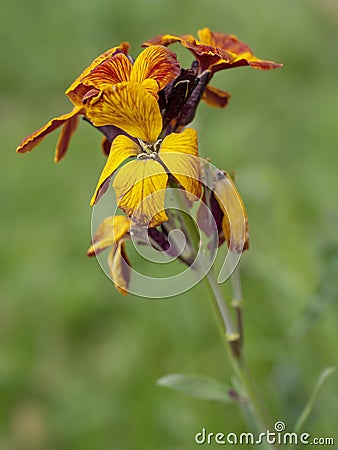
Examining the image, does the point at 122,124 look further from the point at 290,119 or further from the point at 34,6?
the point at 34,6

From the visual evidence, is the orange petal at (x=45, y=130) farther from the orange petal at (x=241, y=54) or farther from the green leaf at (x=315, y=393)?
the green leaf at (x=315, y=393)

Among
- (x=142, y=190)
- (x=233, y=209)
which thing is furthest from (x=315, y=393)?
(x=142, y=190)

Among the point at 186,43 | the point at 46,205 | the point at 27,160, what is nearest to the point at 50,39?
the point at 27,160

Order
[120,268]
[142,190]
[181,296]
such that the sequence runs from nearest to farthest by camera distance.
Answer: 1. [142,190]
2. [120,268]
3. [181,296]

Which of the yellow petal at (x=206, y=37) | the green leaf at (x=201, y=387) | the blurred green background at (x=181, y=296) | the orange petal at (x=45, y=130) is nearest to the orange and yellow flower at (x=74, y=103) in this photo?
the orange petal at (x=45, y=130)

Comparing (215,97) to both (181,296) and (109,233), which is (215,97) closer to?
(109,233)

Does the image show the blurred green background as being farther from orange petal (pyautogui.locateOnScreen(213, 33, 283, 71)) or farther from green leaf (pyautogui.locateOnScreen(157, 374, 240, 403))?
orange petal (pyautogui.locateOnScreen(213, 33, 283, 71))

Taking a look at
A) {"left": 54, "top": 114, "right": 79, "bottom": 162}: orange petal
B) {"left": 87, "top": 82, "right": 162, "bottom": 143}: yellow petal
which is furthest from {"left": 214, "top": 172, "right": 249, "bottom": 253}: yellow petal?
{"left": 54, "top": 114, "right": 79, "bottom": 162}: orange petal

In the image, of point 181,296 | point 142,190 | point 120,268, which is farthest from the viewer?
point 181,296
